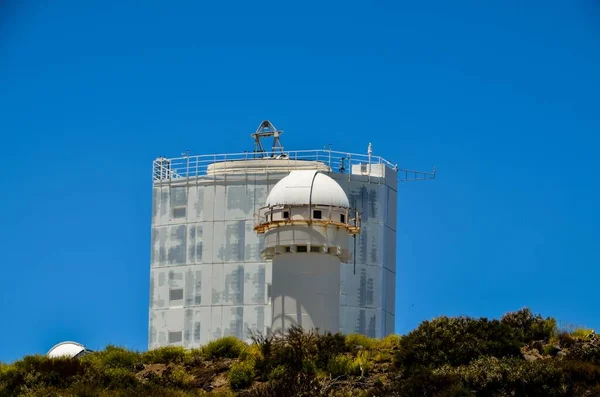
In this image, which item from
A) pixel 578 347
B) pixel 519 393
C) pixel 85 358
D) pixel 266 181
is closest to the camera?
pixel 519 393

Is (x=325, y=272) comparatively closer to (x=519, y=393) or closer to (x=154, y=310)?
(x=519, y=393)

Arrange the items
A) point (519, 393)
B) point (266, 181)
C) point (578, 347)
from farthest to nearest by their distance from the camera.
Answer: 1. point (266, 181)
2. point (578, 347)
3. point (519, 393)

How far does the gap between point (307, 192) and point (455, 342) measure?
9280 mm

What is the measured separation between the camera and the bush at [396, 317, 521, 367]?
65000 millimetres

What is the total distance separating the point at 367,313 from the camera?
103 meters

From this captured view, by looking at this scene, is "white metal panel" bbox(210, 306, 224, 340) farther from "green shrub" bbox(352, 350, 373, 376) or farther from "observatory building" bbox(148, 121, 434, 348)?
"green shrub" bbox(352, 350, 373, 376)

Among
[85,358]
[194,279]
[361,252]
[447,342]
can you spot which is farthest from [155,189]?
[447,342]

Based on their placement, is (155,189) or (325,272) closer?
(325,272)

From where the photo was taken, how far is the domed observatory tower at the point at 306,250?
68250mm

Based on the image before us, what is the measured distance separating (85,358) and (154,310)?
35565 millimetres

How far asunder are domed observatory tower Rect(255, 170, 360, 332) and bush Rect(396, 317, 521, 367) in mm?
4061

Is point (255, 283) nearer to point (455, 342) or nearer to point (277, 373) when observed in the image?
point (277, 373)

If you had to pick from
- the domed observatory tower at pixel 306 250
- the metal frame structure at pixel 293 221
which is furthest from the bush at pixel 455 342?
the metal frame structure at pixel 293 221

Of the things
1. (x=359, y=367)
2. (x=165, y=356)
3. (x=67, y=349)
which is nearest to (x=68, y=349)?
(x=67, y=349)
